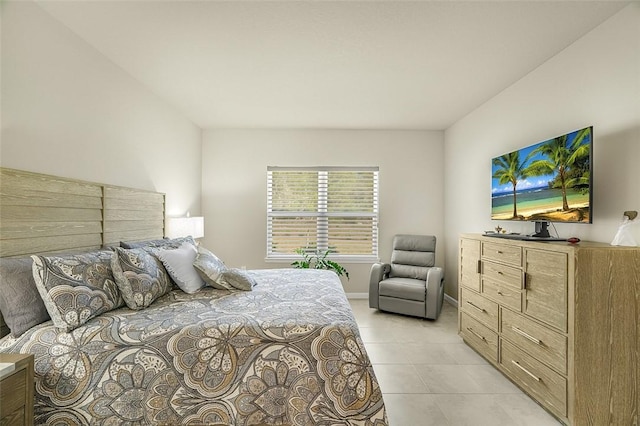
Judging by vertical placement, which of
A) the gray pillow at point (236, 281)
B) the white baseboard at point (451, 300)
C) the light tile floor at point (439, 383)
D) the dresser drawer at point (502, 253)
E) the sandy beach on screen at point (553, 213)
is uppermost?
the sandy beach on screen at point (553, 213)

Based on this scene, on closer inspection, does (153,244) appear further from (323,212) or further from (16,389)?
(323,212)

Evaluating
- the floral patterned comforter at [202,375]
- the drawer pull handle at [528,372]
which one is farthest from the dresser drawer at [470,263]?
the floral patterned comforter at [202,375]

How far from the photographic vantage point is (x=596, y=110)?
89.9 inches

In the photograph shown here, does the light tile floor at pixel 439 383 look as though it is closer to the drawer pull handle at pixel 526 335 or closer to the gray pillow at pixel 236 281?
the drawer pull handle at pixel 526 335

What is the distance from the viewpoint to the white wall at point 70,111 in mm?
1922

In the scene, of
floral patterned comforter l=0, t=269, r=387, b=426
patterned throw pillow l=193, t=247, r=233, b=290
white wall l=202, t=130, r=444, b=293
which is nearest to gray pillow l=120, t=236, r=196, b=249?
patterned throw pillow l=193, t=247, r=233, b=290

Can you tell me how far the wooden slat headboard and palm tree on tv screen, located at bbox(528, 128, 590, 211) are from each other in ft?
11.9

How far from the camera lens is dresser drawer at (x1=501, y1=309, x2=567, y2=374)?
1992 millimetres

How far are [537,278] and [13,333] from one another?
10.6 ft

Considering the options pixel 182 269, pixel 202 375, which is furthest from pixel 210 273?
pixel 202 375

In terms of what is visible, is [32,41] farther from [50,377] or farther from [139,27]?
[50,377]

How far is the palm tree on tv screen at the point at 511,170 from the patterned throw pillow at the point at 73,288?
3.29 m

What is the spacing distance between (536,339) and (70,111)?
3.79 m

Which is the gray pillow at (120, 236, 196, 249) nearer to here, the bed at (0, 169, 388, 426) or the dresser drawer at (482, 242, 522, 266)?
the bed at (0, 169, 388, 426)
